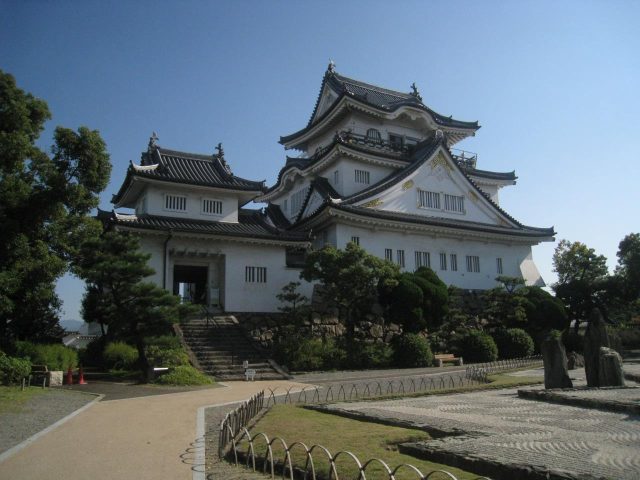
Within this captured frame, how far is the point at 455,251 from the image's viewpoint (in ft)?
113

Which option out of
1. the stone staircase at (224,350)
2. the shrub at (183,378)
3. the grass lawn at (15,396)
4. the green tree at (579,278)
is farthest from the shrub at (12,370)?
the green tree at (579,278)

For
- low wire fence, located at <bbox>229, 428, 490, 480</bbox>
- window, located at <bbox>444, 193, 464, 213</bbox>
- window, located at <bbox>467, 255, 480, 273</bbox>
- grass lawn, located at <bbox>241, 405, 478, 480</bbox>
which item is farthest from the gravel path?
window, located at <bbox>444, 193, 464, 213</bbox>

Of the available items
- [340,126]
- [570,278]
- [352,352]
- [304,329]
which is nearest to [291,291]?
[304,329]

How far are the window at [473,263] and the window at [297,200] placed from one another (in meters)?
12.7

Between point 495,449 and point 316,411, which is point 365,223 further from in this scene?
point 495,449

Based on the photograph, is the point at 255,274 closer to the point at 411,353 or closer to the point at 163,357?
the point at 163,357

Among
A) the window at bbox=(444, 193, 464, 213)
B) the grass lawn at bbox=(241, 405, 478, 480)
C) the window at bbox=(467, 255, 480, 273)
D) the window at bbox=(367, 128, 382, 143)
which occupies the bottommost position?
the grass lawn at bbox=(241, 405, 478, 480)

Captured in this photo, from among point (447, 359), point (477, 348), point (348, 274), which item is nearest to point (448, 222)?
point (477, 348)

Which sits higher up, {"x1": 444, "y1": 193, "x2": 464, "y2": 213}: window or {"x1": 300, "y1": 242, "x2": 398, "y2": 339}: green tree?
Answer: {"x1": 444, "y1": 193, "x2": 464, "y2": 213}: window

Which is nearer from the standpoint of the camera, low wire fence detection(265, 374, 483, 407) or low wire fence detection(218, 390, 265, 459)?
low wire fence detection(218, 390, 265, 459)

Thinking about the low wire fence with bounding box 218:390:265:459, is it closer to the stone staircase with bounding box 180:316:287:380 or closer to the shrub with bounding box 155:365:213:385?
the shrub with bounding box 155:365:213:385

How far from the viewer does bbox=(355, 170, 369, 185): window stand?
34.9 meters

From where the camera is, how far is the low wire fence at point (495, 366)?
797 inches

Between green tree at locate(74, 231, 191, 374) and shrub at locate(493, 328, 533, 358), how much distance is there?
18.0 metres
